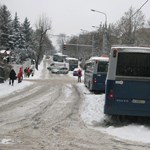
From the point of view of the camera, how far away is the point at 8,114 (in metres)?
15.7

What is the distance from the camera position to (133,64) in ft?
44.9

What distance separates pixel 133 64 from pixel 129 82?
2.14 feet

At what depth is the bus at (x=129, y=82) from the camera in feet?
44.3

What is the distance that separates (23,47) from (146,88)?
9355 centimetres

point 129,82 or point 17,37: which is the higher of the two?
point 17,37

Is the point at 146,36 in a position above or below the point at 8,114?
above

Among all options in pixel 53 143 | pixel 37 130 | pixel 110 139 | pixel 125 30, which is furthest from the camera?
pixel 125 30

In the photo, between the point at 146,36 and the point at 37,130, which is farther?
the point at 146,36

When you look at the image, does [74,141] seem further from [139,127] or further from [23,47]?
[23,47]

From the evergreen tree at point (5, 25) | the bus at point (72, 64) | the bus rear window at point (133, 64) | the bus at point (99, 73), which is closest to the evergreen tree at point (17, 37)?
the evergreen tree at point (5, 25)

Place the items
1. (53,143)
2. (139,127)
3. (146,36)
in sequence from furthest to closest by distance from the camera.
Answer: (146,36) < (139,127) < (53,143)

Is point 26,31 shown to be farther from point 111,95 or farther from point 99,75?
point 111,95

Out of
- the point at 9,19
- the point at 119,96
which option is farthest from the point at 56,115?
the point at 9,19

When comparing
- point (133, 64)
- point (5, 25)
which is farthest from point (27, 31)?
point (133, 64)
